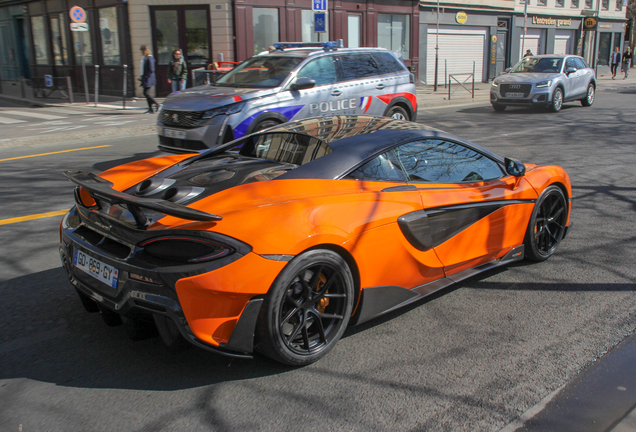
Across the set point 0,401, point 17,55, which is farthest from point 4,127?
point 17,55

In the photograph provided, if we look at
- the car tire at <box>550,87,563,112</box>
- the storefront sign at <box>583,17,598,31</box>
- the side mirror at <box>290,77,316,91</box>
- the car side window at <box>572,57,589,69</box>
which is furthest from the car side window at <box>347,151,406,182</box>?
the storefront sign at <box>583,17,598,31</box>

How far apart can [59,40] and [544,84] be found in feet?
66.9

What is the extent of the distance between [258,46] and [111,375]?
826 inches

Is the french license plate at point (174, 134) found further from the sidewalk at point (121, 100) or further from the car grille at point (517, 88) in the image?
the car grille at point (517, 88)

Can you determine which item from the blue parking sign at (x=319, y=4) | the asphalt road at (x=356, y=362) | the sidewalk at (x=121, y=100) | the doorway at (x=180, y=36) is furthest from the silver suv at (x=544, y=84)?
the asphalt road at (x=356, y=362)

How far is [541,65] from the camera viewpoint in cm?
1792

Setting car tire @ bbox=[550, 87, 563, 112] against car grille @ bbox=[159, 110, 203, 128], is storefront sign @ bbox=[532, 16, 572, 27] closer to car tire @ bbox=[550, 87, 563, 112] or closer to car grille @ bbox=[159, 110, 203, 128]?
car tire @ bbox=[550, 87, 563, 112]

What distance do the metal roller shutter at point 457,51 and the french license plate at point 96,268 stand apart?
2882 cm

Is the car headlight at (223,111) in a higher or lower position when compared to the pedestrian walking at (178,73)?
lower

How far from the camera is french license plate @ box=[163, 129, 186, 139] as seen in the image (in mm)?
8203

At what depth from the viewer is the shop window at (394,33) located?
27.1 meters

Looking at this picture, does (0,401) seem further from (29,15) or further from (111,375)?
(29,15)

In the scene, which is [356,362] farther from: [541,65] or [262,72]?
[541,65]

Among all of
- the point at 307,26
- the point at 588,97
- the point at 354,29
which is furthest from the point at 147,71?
the point at 588,97
